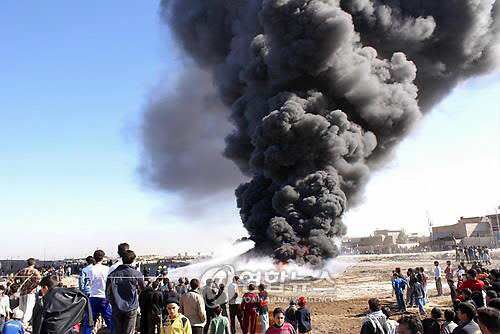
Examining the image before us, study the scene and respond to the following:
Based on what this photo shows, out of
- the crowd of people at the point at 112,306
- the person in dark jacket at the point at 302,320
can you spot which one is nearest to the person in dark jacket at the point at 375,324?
the crowd of people at the point at 112,306

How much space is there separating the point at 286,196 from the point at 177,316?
3162 centimetres

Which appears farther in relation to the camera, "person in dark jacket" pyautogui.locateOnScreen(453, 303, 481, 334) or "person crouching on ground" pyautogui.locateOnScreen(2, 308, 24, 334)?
"person crouching on ground" pyautogui.locateOnScreen(2, 308, 24, 334)

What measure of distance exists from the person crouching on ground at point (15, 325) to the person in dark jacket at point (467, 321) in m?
5.87

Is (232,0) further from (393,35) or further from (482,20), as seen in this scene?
(482,20)

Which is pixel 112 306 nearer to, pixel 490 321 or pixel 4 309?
pixel 4 309

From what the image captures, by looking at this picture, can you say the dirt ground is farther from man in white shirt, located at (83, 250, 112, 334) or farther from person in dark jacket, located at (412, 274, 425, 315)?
man in white shirt, located at (83, 250, 112, 334)

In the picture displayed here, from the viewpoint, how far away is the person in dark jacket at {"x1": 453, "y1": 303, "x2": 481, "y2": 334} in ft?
16.6

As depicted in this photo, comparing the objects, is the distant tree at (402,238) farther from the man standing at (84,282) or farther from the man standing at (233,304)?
the man standing at (84,282)

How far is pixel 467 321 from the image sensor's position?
17.0 ft

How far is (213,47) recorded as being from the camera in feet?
173

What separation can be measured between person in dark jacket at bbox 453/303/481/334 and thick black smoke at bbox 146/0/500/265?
29.5 metres

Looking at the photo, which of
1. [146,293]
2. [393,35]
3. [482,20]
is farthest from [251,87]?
[146,293]

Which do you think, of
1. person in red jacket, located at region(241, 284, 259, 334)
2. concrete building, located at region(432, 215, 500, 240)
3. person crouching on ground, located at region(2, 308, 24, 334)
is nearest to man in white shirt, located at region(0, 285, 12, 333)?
person crouching on ground, located at region(2, 308, 24, 334)

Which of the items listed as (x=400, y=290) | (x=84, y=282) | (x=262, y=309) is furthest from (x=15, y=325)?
(x=400, y=290)
